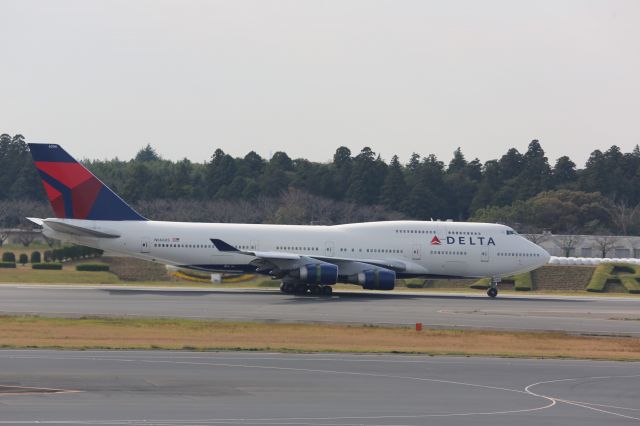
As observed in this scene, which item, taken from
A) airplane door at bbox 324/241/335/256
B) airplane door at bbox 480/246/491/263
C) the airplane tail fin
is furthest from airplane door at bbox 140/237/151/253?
airplane door at bbox 480/246/491/263

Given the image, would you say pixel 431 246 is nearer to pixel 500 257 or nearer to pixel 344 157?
pixel 500 257

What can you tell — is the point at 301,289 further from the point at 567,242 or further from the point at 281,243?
the point at 567,242

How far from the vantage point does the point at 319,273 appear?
49.4 meters

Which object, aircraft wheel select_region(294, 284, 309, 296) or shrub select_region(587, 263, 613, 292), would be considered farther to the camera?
shrub select_region(587, 263, 613, 292)

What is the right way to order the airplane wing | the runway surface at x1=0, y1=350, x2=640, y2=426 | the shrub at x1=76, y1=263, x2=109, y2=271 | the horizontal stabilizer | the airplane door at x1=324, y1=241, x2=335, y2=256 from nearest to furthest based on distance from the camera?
the runway surface at x1=0, y1=350, x2=640, y2=426 < the airplane wing < the horizontal stabilizer < the airplane door at x1=324, y1=241, x2=335, y2=256 < the shrub at x1=76, y1=263, x2=109, y2=271

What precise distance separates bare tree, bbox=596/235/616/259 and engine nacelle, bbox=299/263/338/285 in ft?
167

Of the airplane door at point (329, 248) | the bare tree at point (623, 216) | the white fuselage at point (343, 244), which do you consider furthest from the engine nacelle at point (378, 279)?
the bare tree at point (623, 216)

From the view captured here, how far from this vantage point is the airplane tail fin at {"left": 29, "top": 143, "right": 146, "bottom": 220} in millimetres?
50656

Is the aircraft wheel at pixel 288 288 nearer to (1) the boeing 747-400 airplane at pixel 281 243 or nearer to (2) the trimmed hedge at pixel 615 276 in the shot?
(1) the boeing 747-400 airplane at pixel 281 243

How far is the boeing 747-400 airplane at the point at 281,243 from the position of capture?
50344 mm

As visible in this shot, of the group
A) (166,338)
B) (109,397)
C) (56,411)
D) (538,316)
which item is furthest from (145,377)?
(538,316)

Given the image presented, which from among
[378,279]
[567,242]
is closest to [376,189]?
[567,242]

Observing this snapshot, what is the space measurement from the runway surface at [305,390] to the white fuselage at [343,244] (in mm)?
24206

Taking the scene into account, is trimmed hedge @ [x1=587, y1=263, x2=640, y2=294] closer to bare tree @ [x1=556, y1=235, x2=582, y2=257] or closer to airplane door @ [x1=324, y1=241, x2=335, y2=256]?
airplane door @ [x1=324, y1=241, x2=335, y2=256]
